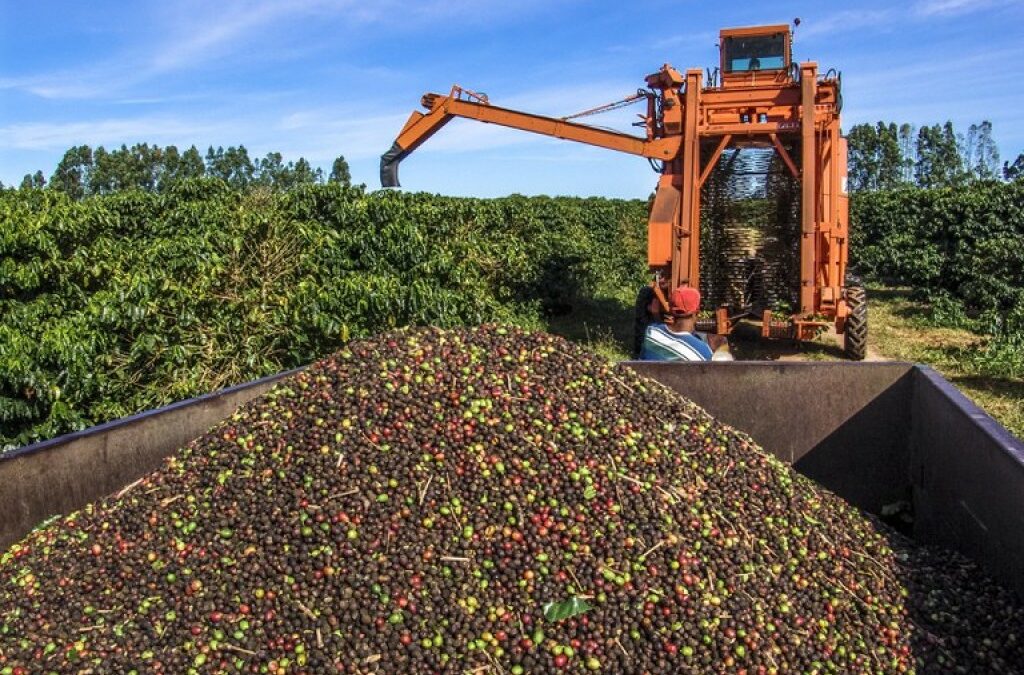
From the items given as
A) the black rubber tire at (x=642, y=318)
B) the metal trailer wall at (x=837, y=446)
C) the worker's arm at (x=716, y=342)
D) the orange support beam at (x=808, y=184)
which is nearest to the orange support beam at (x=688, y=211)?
the black rubber tire at (x=642, y=318)

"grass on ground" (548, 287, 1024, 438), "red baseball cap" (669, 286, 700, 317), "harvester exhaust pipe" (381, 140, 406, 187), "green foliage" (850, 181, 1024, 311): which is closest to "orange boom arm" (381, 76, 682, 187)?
"harvester exhaust pipe" (381, 140, 406, 187)

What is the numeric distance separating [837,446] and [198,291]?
172 inches

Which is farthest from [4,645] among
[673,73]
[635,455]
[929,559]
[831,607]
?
[673,73]

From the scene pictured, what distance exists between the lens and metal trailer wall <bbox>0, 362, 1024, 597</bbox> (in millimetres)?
2588

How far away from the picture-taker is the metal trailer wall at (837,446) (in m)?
2.59

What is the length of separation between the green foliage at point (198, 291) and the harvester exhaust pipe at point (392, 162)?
179 cm

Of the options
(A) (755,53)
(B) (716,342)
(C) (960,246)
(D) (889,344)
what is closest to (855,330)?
(D) (889,344)

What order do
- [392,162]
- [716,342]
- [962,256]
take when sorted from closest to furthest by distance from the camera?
1. [716,342]
2. [392,162]
3. [962,256]

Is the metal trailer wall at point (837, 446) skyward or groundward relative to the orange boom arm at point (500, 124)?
groundward

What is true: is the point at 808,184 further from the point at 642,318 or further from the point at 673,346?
the point at 673,346

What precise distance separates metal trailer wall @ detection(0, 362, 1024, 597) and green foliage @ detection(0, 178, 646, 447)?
234cm

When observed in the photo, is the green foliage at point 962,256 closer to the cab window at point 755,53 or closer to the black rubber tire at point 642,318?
the black rubber tire at point 642,318

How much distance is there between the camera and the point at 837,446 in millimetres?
3688

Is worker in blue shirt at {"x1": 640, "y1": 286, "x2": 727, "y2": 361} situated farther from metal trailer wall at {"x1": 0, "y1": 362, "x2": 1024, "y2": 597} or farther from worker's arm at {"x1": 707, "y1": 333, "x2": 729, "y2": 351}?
metal trailer wall at {"x1": 0, "y1": 362, "x2": 1024, "y2": 597}
